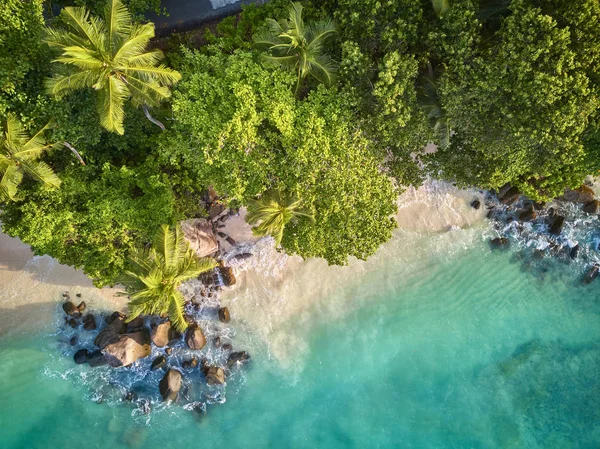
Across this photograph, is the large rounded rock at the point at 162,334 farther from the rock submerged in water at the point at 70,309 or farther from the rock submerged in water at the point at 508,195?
the rock submerged in water at the point at 508,195

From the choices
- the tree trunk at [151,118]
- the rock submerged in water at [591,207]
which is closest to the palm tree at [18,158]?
the tree trunk at [151,118]

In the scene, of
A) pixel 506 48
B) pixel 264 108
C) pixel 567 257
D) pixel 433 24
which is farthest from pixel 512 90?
pixel 567 257

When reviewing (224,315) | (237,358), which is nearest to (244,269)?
(224,315)

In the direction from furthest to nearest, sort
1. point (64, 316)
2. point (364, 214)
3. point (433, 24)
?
point (64, 316) → point (364, 214) → point (433, 24)

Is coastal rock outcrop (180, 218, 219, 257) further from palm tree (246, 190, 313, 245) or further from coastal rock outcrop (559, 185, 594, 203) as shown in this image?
coastal rock outcrop (559, 185, 594, 203)

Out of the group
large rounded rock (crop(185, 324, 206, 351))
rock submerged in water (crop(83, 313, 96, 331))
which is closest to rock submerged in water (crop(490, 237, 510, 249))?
large rounded rock (crop(185, 324, 206, 351))

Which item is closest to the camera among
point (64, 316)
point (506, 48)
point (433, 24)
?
point (506, 48)

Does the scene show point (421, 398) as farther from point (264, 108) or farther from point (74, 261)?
point (74, 261)
